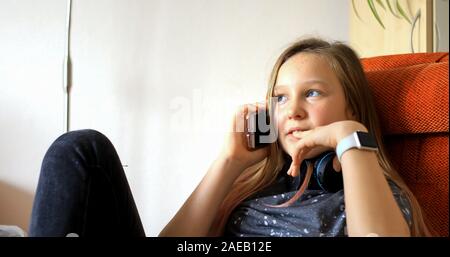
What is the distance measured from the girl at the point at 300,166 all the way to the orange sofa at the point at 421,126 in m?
0.04

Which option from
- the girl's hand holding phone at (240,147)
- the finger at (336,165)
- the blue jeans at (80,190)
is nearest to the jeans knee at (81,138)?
the blue jeans at (80,190)

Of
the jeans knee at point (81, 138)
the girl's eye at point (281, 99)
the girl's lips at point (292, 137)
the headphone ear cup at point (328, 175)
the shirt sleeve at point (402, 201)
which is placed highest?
the girl's eye at point (281, 99)

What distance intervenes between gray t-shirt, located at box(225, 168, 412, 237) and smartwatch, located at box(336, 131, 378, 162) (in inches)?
3.7

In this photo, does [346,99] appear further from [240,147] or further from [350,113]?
[240,147]

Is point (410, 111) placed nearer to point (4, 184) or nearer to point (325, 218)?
point (325, 218)

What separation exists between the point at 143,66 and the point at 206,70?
→ 0.12 m

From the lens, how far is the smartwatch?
66 cm

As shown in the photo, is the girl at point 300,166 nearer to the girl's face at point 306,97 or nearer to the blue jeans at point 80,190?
the girl's face at point 306,97

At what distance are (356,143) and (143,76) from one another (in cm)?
39

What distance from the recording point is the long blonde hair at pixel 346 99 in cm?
79

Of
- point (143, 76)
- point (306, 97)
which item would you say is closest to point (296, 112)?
point (306, 97)

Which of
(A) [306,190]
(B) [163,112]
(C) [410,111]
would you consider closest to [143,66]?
(B) [163,112]

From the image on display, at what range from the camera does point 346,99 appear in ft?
2.63

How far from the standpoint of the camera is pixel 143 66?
805 millimetres
